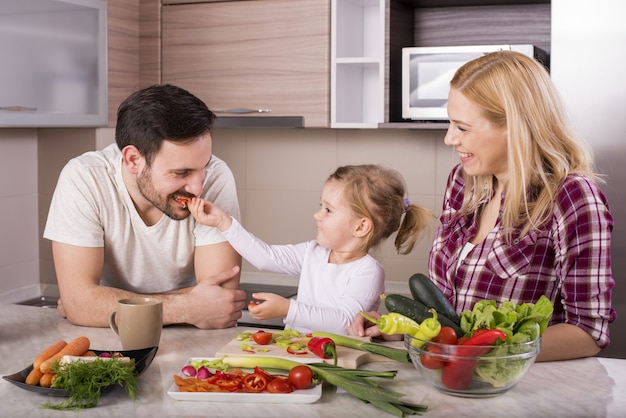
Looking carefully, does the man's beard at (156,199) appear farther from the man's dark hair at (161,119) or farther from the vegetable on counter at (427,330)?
the vegetable on counter at (427,330)

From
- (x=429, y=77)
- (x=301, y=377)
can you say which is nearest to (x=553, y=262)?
(x=301, y=377)

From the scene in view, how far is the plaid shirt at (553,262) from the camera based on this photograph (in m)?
1.66

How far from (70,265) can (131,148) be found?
33cm

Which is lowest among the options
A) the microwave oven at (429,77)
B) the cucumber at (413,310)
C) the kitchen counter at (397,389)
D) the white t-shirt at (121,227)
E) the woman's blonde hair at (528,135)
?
the kitchen counter at (397,389)

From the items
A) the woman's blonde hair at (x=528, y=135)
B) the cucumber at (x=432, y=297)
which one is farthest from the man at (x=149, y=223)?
the woman's blonde hair at (x=528, y=135)

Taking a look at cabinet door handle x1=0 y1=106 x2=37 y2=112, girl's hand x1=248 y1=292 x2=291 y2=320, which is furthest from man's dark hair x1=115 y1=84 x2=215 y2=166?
cabinet door handle x1=0 y1=106 x2=37 y2=112

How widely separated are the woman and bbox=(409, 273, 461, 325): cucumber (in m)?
0.29

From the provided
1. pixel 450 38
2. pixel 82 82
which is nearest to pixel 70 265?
pixel 82 82

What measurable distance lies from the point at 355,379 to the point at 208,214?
837 millimetres

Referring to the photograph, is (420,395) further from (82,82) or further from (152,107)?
(82,82)

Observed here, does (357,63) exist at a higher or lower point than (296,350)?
higher

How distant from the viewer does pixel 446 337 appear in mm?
1336

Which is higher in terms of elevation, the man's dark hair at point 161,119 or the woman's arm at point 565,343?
the man's dark hair at point 161,119

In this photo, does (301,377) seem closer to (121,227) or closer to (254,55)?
(121,227)
